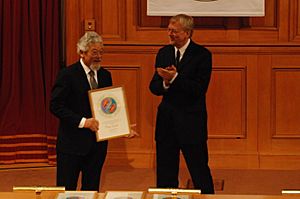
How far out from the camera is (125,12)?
7375 millimetres

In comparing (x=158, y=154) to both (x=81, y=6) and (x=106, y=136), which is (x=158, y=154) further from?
(x=81, y=6)

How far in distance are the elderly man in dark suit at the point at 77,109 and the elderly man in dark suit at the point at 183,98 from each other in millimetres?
608

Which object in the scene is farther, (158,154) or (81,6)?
(81,6)

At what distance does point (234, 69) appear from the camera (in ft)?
24.0

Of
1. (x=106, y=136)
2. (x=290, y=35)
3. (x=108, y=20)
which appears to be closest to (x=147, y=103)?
(x=108, y=20)

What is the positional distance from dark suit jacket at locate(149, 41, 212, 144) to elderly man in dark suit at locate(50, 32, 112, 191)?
2.35 feet

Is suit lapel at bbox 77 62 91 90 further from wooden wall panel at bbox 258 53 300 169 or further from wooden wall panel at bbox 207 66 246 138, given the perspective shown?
wooden wall panel at bbox 258 53 300 169

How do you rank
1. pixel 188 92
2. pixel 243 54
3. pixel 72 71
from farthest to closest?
pixel 243 54 < pixel 188 92 < pixel 72 71

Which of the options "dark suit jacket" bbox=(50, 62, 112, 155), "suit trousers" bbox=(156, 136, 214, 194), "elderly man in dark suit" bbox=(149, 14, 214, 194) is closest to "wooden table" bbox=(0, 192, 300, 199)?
"dark suit jacket" bbox=(50, 62, 112, 155)

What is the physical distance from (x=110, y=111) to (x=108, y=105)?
0.05m

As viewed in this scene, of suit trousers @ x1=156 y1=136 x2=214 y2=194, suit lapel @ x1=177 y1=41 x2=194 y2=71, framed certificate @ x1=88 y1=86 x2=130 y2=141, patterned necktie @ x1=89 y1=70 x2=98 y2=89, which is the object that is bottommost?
suit trousers @ x1=156 y1=136 x2=214 y2=194

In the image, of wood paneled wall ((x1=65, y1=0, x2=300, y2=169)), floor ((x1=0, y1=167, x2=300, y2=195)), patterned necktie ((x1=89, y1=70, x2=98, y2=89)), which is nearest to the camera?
patterned necktie ((x1=89, y1=70, x2=98, y2=89))

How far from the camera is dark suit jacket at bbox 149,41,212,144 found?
17.8ft

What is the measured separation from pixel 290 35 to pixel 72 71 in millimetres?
3108
